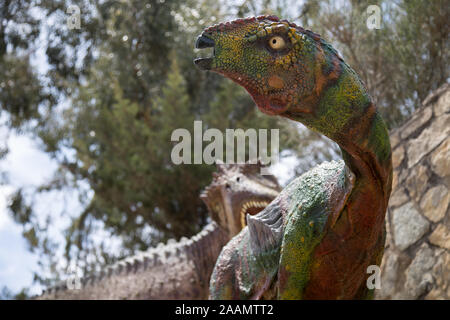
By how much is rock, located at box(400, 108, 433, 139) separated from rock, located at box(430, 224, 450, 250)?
23.7 inches

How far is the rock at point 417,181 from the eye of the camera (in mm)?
2783

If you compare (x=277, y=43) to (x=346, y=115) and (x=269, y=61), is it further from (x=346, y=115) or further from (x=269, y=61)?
(x=346, y=115)

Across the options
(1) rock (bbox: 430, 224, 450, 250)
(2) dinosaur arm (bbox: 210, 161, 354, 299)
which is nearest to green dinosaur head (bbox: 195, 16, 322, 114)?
(2) dinosaur arm (bbox: 210, 161, 354, 299)

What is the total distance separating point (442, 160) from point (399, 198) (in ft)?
1.11

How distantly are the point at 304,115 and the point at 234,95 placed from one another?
4.77m

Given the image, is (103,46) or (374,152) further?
(103,46)

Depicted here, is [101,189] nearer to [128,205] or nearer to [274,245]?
[128,205]

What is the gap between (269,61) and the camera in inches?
40.3

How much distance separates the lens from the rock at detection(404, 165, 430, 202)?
2783mm

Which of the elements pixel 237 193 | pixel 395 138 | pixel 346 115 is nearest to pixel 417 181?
pixel 395 138

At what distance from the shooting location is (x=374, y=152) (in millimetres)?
1056

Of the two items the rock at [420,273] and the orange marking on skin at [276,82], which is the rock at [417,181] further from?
the orange marking on skin at [276,82]

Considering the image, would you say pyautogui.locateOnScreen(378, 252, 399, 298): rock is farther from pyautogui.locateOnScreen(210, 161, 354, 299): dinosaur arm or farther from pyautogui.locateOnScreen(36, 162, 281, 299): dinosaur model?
pyautogui.locateOnScreen(210, 161, 354, 299): dinosaur arm

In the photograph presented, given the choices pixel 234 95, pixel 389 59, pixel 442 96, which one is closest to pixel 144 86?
pixel 234 95
